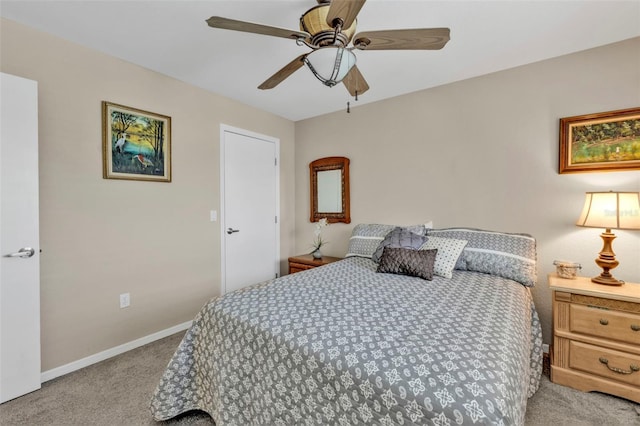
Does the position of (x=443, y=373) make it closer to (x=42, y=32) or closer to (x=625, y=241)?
(x=625, y=241)

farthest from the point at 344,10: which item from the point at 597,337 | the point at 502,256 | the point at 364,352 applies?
the point at 597,337

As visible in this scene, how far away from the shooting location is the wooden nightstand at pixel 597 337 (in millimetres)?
1737

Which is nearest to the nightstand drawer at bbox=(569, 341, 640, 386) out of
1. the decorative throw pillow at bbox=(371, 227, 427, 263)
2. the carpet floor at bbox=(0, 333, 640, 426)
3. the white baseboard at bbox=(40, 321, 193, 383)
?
the carpet floor at bbox=(0, 333, 640, 426)

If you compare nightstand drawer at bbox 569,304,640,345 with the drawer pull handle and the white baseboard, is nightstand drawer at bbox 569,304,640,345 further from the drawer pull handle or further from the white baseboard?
the white baseboard

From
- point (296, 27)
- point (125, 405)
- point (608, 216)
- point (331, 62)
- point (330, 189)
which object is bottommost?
point (125, 405)

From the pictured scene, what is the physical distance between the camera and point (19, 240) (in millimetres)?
1812

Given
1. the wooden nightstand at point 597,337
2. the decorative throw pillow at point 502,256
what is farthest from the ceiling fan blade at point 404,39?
the wooden nightstand at point 597,337

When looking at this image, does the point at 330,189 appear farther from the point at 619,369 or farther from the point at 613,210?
the point at 619,369

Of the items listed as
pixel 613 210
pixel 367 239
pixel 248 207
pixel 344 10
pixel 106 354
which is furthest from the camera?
pixel 248 207

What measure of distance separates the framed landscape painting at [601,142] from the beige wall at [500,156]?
6cm

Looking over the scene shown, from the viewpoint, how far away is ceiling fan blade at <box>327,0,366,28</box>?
1172mm

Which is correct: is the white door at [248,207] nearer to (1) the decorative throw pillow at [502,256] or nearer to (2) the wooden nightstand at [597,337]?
(1) the decorative throw pillow at [502,256]

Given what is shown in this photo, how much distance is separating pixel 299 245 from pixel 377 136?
1804 mm

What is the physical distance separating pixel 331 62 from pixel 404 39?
1.24ft
